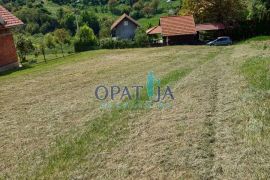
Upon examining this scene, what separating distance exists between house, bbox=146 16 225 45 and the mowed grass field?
23.5 meters

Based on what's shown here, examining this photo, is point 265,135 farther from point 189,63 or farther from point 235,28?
point 235,28

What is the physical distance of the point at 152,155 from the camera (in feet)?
30.8

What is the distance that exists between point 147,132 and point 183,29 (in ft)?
108

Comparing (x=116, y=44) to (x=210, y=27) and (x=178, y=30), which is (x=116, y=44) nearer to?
(x=178, y=30)

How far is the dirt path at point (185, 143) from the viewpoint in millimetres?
8469

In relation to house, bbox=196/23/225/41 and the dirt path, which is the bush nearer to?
house, bbox=196/23/225/41

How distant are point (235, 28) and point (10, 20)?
915 inches

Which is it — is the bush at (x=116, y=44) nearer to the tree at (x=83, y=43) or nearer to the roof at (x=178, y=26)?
the tree at (x=83, y=43)

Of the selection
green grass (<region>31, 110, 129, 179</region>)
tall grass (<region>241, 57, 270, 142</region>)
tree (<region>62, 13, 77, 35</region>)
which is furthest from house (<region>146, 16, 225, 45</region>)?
tree (<region>62, 13, 77, 35</region>)

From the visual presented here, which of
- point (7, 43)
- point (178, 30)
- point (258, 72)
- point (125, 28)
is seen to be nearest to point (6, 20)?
point (7, 43)

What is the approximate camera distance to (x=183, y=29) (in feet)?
141

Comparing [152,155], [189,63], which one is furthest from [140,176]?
[189,63]

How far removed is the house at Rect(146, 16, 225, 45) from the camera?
42.7 meters

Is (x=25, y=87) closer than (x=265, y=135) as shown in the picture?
No
